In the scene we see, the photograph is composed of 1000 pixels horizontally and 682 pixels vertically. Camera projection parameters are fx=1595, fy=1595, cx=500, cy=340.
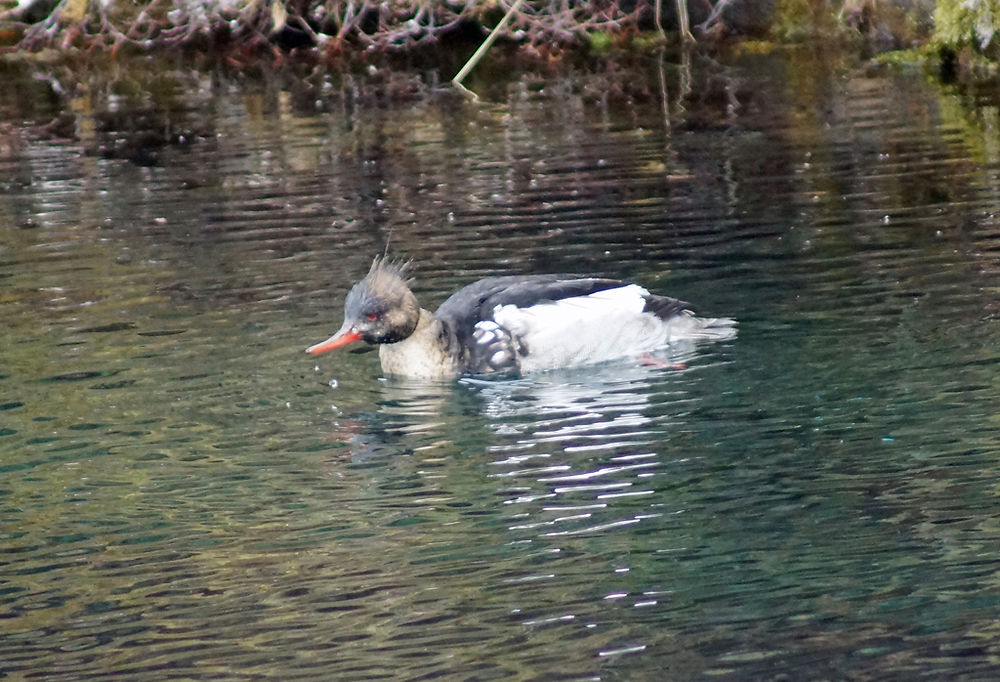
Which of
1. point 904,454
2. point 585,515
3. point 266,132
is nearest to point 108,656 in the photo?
point 585,515

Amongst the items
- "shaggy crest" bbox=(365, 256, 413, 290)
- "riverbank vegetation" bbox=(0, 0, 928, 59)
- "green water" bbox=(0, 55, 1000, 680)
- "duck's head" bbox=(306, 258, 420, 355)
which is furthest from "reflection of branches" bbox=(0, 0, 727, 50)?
"duck's head" bbox=(306, 258, 420, 355)

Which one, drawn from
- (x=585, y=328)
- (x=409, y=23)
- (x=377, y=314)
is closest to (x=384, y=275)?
(x=377, y=314)

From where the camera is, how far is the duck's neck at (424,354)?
10.3 m

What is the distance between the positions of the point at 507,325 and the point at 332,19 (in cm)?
2272

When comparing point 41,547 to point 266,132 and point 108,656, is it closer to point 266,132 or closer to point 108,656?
point 108,656

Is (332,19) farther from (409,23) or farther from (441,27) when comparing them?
(441,27)

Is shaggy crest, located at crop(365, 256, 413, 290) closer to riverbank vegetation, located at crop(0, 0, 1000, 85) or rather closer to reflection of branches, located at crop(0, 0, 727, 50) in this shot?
riverbank vegetation, located at crop(0, 0, 1000, 85)

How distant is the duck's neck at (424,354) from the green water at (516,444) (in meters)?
0.14

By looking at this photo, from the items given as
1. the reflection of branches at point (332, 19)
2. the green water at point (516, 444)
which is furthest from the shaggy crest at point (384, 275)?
the reflection of branches at point (332, 19)

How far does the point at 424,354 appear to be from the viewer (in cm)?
1034

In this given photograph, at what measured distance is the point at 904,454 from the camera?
8289 mm

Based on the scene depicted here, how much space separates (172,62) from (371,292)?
24602mm

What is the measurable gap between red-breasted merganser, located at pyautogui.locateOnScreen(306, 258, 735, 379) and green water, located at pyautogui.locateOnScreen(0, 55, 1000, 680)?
0.19 metres

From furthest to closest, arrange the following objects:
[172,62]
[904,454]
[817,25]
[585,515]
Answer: [172,62]
[817,25]
[904,454]
[585,515]
